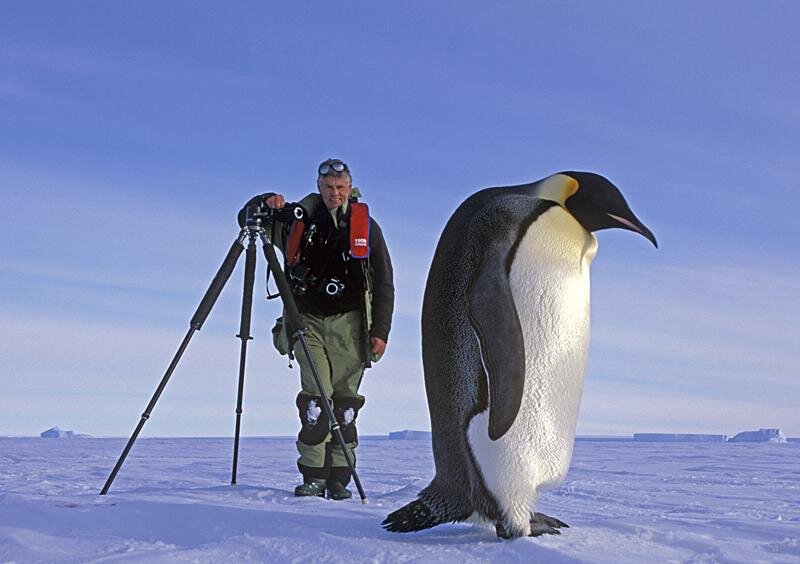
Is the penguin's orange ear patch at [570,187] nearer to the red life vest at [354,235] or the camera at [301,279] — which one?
the red life vest at [354,235]

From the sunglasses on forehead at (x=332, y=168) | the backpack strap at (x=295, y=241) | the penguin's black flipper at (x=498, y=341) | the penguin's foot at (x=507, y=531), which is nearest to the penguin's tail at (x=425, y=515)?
the penguin's foot at (x=507, y=531)

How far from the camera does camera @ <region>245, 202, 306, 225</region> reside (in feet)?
15.0

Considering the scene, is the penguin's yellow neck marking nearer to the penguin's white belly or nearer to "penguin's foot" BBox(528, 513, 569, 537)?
the penguin's white belly

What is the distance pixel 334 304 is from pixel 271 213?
624mm

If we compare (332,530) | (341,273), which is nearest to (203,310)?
(341,273)

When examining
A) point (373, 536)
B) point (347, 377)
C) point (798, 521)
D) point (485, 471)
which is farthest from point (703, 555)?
point (347, 377)

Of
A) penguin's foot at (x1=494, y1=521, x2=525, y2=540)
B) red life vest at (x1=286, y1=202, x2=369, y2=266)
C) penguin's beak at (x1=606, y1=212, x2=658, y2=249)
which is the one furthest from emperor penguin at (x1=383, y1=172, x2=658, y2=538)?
red life vest at (x1=286, y1=202, x2=369, y2=266)

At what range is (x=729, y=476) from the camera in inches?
319

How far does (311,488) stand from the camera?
15.0 ft

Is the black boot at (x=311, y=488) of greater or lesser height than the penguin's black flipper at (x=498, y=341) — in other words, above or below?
below

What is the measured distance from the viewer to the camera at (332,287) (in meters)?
4.75

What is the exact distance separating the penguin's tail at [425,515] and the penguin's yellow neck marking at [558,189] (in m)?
1.26

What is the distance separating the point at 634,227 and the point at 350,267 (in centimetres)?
184

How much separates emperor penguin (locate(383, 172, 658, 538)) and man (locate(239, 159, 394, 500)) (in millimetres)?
1480
